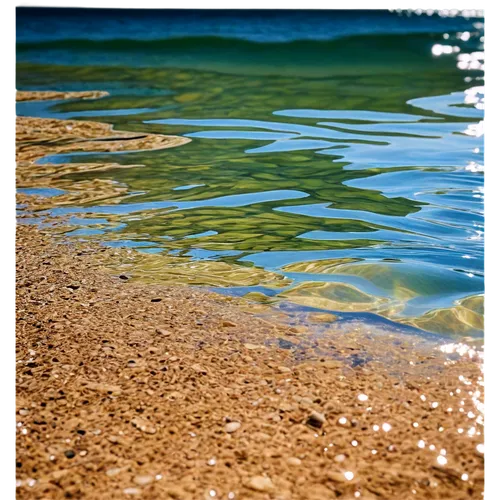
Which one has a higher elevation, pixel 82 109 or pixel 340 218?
pixel 82 109

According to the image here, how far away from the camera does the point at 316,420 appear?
1.80m

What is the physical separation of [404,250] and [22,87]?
6.75m

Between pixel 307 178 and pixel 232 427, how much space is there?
9.15ft

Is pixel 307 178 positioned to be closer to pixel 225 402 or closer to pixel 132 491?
pixel 225 402

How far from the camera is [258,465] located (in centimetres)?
163

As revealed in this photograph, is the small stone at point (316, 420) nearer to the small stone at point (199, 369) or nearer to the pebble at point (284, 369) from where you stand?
the pebble at point (284, 369)

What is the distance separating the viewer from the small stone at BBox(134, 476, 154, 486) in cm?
157

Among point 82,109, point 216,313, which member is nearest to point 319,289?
point 216,313

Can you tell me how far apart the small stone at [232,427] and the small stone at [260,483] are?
192 millimetres

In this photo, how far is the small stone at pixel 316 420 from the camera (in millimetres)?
1783

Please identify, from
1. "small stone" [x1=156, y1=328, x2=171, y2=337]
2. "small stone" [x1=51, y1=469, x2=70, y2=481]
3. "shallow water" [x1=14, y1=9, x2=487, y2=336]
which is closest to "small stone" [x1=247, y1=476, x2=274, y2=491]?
"small stone" [x1=51, y1=469, x2=70, y2=481]

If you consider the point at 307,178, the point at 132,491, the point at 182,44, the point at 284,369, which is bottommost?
the point at 132,491

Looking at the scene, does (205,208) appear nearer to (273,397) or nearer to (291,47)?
(273,397)

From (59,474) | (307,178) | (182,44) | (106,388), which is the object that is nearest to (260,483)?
(59,474)
